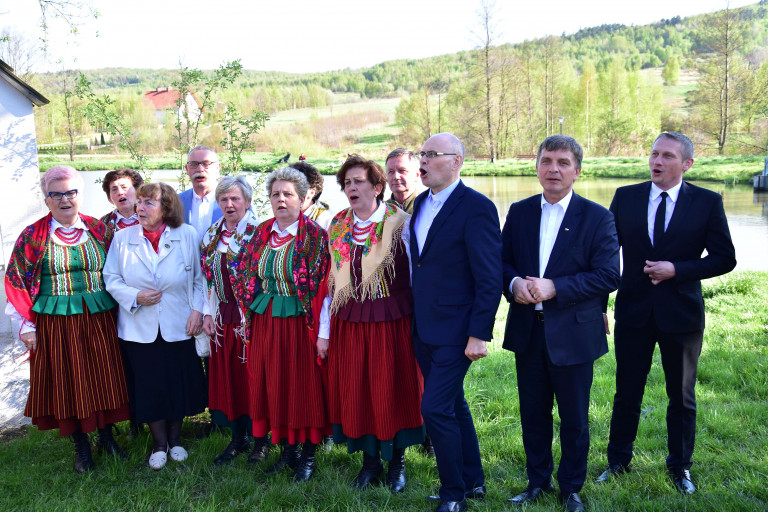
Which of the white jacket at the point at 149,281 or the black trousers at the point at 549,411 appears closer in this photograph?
the black trousers at the point at 549,411

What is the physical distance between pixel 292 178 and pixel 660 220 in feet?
7.40

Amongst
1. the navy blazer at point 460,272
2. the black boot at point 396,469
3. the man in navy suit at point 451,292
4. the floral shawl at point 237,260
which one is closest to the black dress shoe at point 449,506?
the man in navy suit at point 451,292

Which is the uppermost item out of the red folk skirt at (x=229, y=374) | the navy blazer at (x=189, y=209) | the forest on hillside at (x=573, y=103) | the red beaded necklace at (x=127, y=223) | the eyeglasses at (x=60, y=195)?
the forest on hillside at (x=573, y=103)

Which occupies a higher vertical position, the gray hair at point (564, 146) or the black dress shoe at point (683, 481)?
the gray hair at point (564, 146)

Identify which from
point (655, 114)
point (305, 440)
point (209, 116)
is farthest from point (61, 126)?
point (655, 114)

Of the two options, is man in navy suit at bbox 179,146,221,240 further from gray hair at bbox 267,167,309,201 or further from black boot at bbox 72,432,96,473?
black boot at bbox 72,432,96,473

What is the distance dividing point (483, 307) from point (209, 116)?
5.26 m

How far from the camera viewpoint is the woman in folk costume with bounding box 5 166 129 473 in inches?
147

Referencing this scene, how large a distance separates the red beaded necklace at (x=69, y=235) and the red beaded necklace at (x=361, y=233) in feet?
6.45

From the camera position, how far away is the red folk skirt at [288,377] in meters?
3.63

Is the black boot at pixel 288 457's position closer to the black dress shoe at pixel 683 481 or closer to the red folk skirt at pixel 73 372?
the red folk skirt at pixel 73 372

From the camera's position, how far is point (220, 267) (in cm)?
393

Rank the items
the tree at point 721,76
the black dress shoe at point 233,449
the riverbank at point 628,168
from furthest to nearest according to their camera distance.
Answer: the tree at point 721,76 → the riverbank at point 628,168 → the black dress shoe at point 233,449

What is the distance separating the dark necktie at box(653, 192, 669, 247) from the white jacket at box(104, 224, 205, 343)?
3.02 metres
